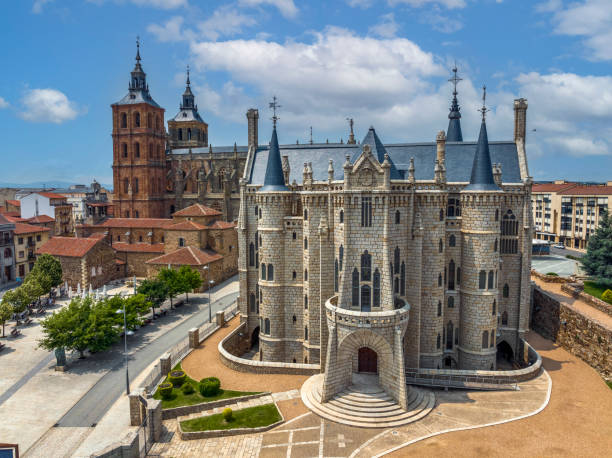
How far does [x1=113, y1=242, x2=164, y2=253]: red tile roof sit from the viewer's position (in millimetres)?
68188

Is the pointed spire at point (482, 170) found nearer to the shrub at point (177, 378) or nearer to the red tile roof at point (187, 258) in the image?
the shrub at point (177, 378)

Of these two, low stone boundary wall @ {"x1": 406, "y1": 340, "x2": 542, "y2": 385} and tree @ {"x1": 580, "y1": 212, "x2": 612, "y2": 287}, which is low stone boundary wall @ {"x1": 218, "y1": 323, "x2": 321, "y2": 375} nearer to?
low stone boundary wall @ {"x1": 406, "y1": 340, "x2": 542, "y2": 385}

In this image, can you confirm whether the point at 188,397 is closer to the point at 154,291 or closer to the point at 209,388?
the point at 209,388

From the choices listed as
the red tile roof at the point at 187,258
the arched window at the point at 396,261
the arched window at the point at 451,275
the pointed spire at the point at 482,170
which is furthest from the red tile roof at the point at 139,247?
the pointed spire at the point at 482,170

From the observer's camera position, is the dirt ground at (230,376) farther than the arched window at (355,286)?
Yes

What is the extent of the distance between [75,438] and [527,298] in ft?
119

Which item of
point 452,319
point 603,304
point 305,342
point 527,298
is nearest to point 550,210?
point 603,304

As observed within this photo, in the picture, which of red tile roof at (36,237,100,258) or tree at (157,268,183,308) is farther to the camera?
red tile roof at (36,237,100,258)

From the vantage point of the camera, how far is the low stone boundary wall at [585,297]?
130 ft

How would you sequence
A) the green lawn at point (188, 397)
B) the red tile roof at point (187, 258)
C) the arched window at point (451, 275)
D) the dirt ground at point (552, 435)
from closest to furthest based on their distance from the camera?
the dirt ground at point (552, 435) < the green lawn at point (188, 397) < the arched window at point (451, 275) < the red tile roof at point (187, 258)

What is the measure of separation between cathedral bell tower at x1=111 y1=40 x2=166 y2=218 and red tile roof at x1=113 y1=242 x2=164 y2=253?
13947mm

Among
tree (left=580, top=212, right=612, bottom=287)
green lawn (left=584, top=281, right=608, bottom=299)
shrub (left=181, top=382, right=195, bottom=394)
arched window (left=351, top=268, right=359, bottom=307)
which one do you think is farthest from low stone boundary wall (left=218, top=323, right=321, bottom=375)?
tree (left=580, top=212, right=612, bottom=287)

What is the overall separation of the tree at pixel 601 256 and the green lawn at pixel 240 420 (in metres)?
45.8

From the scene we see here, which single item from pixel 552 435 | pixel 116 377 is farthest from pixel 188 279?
pixel 552 435
